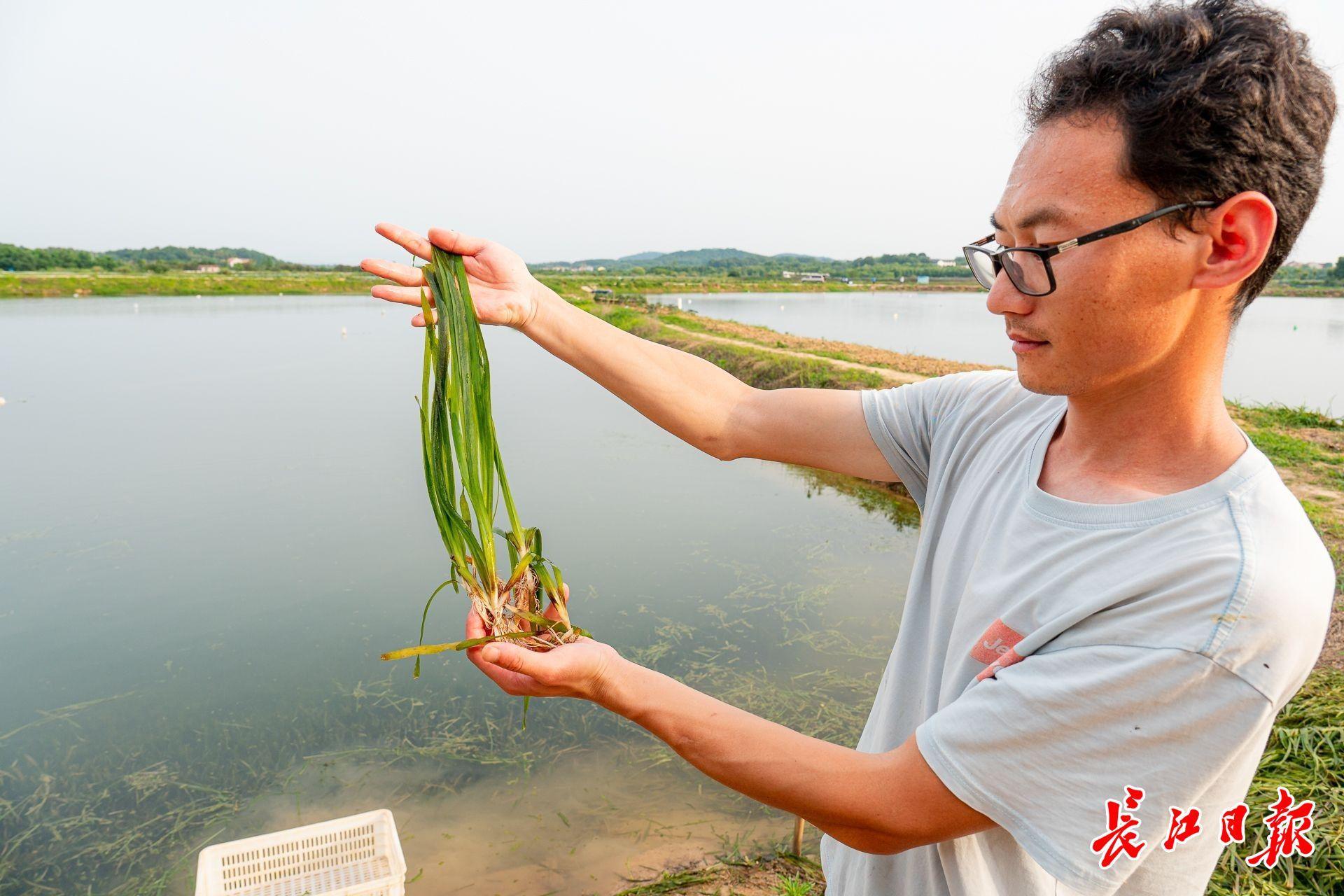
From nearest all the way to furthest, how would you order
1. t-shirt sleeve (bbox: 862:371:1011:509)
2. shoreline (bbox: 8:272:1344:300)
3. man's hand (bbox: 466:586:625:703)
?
man's hand (bbox: 466:586:625:703), t-shirt sleeve (bbox: 862:371:1011:509), shoreline (bbox: 8:272:1344:300)

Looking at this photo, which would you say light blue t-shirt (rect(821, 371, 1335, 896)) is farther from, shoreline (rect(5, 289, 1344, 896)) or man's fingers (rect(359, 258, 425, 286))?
shoreline (rect(5, 289, 1344, 896))

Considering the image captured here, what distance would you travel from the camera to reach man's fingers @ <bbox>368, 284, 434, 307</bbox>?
4.76ft

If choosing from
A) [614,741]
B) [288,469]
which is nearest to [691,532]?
[614,741]

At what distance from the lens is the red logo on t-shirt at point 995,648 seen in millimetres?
890

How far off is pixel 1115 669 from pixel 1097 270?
438 mm

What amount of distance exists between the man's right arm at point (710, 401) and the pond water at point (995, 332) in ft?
2.00

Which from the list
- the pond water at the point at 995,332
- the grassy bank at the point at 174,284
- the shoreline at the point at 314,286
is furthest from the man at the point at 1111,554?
the grassy bank at the point at 174,284

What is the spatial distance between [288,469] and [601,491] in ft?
11.1

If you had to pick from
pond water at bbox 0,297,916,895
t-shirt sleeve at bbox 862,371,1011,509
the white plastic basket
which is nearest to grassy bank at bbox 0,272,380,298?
pond water at bbox 0,297,916,895

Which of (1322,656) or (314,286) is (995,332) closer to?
(1322,656)

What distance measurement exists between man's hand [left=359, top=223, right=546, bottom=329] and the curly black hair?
97 centimetres

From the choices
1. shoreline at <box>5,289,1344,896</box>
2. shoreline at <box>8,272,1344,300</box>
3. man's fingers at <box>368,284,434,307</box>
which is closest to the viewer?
man's fingers at <box>368,284,434,307</box>

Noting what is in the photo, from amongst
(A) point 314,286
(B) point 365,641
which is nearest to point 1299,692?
(B) point 365,641

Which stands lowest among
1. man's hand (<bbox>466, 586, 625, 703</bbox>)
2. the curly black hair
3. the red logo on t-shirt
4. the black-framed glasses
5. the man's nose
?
man's hand (<bbox>466, 586, 625, 703</bbox>)
